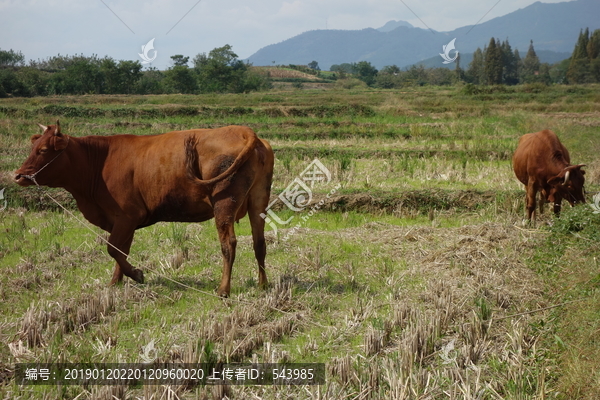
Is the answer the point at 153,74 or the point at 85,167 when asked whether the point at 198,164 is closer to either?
the point at 85,167

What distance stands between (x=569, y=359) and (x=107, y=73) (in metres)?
46.4

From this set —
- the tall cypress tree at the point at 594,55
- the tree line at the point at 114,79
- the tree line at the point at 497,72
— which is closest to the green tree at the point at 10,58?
the tree line at the point at 114,79

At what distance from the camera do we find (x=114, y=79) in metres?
45.9

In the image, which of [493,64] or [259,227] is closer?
[259,227]

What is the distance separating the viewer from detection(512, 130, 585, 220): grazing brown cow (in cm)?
881

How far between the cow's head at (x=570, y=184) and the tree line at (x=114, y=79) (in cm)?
4064

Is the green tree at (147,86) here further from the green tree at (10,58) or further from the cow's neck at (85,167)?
the cow's neck at (85,167)

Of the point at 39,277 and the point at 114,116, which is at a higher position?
the point at 114,116

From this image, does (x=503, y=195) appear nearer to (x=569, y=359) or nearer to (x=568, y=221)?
(x=568, y=221)

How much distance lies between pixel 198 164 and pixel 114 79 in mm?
43533

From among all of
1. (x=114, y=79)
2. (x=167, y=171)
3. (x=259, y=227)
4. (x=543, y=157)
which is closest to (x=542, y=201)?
(x=543, y=157)

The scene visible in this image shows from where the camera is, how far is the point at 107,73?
45000mm

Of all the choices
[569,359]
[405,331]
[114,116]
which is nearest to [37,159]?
[405,331]

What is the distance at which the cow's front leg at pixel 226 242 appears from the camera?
609 centimetres
